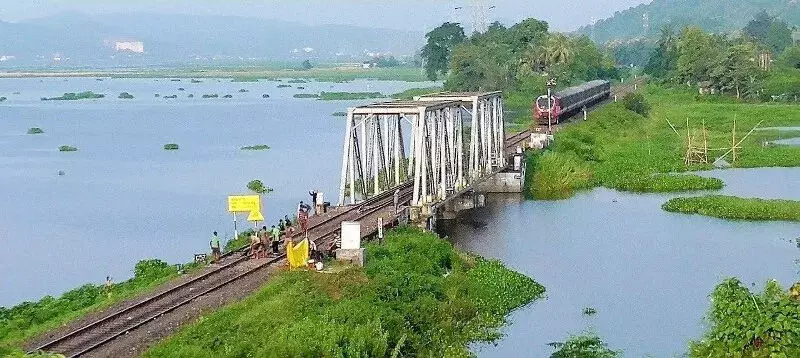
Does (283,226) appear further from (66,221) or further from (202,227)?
(66,221)

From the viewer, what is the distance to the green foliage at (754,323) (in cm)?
1930

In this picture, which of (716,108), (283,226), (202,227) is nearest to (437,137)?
(283,226)

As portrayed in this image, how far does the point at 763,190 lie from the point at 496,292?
88.6 feet

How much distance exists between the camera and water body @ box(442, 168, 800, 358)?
2830 cm

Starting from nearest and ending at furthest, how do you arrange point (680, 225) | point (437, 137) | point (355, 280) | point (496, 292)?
point (355, 280) → point (496, 292) → point (437, 137) → point (680, 225)

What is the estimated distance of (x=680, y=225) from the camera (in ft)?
143

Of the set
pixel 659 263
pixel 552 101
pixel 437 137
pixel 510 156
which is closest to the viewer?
pixel 659 263

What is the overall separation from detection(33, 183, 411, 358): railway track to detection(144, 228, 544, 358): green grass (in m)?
1.53

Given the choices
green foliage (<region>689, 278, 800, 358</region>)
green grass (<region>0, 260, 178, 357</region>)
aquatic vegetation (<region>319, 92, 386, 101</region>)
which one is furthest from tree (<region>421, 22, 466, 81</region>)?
green foliage (<region>689, 278, 800, 358</region>)

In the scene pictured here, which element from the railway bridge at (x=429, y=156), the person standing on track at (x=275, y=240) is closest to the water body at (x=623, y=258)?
the railway bridge at (x=429, y=156)

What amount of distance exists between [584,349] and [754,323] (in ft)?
19.3

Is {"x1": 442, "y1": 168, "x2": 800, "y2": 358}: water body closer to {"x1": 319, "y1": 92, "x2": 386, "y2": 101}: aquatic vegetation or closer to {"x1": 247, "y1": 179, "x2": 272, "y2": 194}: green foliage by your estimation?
{"x1": 247, "y1": 179, "x2": 272, "y2": 194}: green foliage

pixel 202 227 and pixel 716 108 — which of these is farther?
pixel 716 108

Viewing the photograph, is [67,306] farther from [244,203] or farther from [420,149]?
[420,149]
